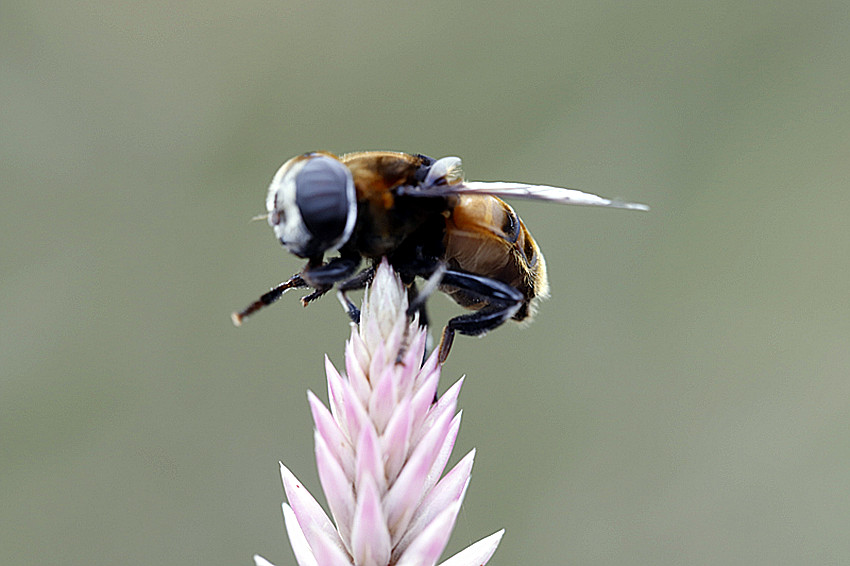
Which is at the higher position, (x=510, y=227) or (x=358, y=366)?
(x=510, y=227)

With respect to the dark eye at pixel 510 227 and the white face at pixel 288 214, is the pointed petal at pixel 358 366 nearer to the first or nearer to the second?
the white face at pixel 288 214

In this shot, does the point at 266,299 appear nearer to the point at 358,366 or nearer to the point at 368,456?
the point at 358,366

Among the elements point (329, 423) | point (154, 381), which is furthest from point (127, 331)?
point (329, 423)

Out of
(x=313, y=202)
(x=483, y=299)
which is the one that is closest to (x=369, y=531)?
(x=313, y=202)

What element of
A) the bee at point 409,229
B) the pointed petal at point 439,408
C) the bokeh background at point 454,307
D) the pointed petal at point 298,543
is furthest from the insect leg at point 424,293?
the bokeh background at point 454,307

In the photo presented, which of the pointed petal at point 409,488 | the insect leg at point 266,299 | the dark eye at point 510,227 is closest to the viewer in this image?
the pointed petal at point 409,488

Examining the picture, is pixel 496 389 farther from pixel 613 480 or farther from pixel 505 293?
pixel 505 293
